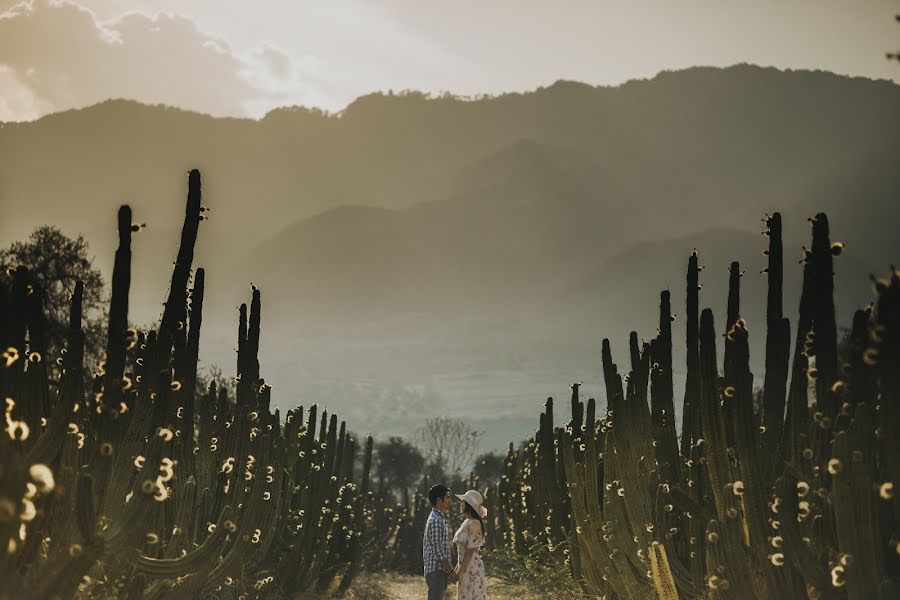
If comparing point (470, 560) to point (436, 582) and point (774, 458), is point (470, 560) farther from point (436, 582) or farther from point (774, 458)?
point (774, 458)

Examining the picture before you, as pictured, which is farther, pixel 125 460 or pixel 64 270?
pixel 64 270

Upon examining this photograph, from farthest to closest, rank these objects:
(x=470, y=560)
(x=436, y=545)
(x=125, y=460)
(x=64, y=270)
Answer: (x=64, y=270) < (x=436, y=545) < (x=470, y=560) < (x=125, y=460)

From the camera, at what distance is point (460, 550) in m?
12.2

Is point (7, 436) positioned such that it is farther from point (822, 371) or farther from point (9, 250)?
point (9, 250)

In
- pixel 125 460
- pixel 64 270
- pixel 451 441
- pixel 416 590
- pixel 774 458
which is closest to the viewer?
pixel 125 460

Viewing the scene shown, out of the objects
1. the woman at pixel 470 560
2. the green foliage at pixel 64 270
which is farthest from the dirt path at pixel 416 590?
the green foliage at pixel 64 270

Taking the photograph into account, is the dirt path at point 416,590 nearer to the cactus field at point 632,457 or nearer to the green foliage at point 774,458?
the cactus field at point 632,457

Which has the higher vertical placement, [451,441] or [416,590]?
[416,590]

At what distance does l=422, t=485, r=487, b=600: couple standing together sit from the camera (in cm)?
1211

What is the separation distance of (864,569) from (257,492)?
6.96 meters

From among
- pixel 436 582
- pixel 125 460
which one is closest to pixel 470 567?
pixel 436 582

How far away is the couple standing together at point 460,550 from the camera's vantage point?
1211 cm

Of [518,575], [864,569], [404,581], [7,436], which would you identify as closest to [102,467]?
[7,436]

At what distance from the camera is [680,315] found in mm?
Answer: 11414
